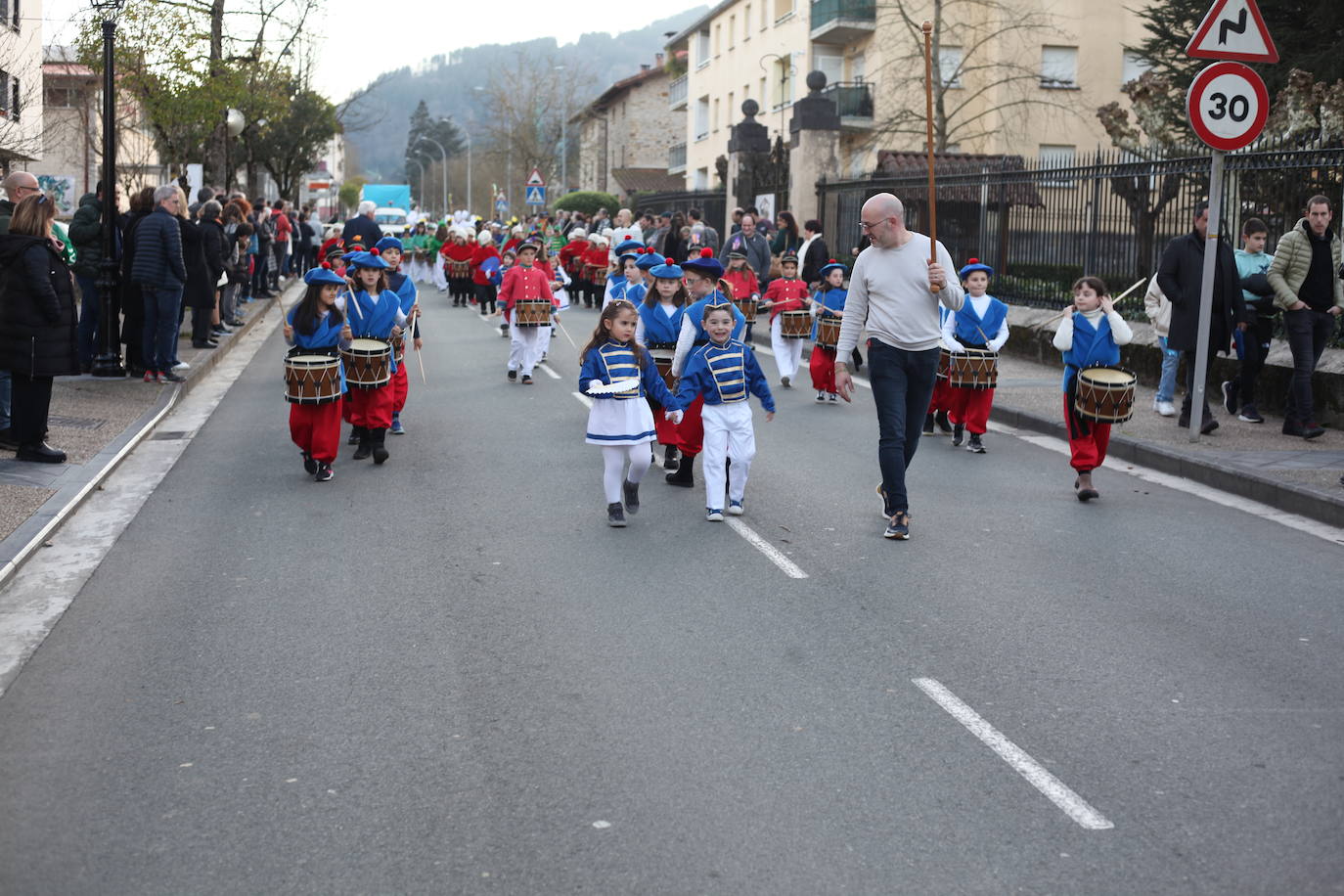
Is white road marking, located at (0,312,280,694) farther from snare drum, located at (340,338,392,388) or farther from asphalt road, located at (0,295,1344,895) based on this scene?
snare drum, located at (340,338,392,388)

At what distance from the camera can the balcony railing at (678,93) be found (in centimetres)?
6975

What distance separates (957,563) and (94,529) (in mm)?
5091

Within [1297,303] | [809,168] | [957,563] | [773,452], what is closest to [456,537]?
[957,563]

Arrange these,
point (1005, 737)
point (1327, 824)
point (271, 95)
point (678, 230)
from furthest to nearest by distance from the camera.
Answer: point (271, 95) → point (678, 230) → point (1005, 737) → point (1327, 824)

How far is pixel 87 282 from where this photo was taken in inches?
620

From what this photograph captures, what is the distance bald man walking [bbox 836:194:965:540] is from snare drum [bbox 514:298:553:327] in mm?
8798

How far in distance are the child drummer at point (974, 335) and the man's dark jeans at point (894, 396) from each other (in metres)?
3.26

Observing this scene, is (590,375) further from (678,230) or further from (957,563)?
(678,230)

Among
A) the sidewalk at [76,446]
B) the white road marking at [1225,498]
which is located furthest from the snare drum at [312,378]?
the white road marking at [1225,498]

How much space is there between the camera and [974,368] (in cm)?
1209

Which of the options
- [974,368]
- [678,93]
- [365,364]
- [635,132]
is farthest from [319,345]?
[635,132]

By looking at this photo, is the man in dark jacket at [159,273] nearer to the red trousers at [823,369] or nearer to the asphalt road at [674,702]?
the asphalt road at [674,702]

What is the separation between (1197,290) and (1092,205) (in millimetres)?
6587

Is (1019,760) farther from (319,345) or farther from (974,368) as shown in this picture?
(974,368)
